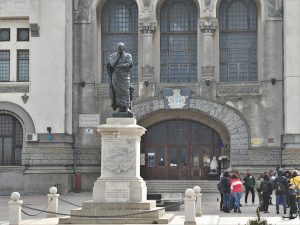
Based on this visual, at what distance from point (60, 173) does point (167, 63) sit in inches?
366

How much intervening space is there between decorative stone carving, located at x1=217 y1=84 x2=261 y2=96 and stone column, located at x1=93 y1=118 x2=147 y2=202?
20453 mm

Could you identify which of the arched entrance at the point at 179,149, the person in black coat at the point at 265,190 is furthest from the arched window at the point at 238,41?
the person in black coat at the point at 265,190

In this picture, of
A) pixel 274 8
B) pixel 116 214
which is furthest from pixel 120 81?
pixel 274 8

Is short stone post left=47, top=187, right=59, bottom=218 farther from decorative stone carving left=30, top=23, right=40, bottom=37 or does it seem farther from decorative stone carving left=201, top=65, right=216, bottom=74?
decorative stone carving left=201, top=65, right=216, bottom=74

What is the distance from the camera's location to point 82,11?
43.3 m

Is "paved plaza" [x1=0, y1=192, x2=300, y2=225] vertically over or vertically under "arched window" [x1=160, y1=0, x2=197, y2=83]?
under

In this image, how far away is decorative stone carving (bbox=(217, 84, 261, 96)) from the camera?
42.3 meters

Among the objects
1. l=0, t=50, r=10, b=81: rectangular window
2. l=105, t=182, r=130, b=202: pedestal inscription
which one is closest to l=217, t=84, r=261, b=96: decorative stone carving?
l=0, t=50, r=10, b=81: rectangular window

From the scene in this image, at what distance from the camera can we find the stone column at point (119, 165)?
2241 centimetres

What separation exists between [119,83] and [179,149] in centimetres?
2129

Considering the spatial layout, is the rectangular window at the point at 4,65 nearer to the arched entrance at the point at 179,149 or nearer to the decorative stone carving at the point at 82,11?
the decorative stone carving at the point at 82,11

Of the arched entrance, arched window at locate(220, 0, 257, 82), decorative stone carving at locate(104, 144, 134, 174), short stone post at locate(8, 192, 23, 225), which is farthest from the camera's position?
the arched entrance

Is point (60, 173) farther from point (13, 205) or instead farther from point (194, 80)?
point (13, 205)

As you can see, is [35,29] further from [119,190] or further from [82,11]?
[119,190]
